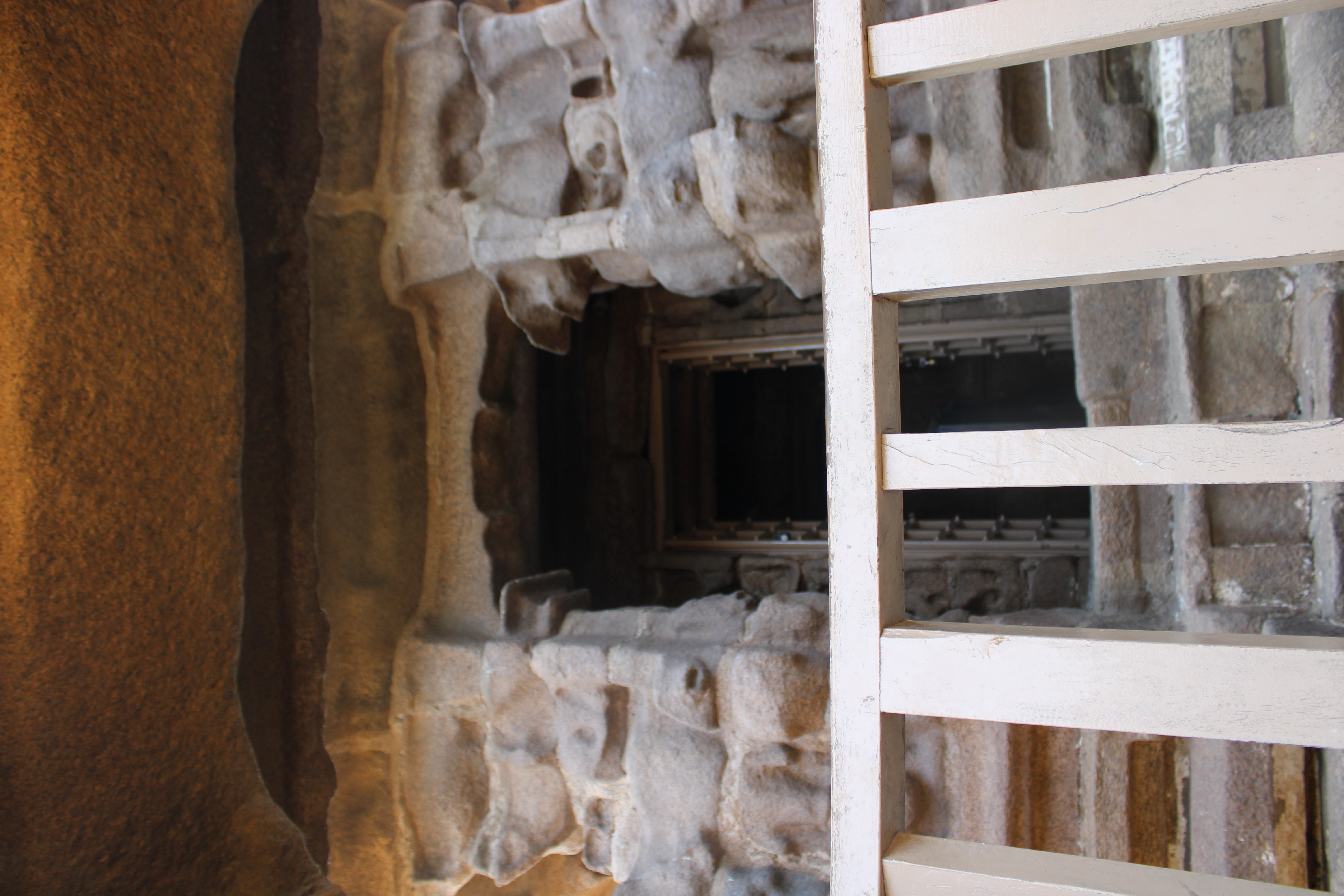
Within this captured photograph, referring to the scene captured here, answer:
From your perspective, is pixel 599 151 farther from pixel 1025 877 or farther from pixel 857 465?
pixel 1025 877

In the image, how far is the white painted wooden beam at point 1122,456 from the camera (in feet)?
2.81

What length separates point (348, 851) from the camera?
7.39ft

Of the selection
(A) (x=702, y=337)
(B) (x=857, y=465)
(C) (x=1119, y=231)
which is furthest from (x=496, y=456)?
(C) (x=1119, y=231)

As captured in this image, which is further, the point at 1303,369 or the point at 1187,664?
the point at 1303,369

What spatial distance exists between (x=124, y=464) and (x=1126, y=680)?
1.73m

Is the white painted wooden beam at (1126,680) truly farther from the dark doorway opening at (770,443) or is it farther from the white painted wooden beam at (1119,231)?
the dark doorway opening at (770,443)

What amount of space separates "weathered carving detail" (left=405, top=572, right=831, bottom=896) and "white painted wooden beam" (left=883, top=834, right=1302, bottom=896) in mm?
746

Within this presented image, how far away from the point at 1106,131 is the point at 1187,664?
1.28 m

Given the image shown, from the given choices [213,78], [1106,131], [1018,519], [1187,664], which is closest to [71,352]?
[213,78]

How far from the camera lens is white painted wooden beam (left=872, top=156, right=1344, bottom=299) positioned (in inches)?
33.0

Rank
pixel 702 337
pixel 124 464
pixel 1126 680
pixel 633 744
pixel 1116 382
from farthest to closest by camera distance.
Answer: pixel 702 337, pixel 633 744, pixel 1116 382, pixel 124 464, pixel 1126 680

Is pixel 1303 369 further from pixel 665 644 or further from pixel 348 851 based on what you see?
pixel 348 851

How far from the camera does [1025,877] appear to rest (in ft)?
3.03

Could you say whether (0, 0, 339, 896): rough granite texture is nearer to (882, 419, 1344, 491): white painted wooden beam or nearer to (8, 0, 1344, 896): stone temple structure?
(8, 0, 1344, 896): stone temple structure
